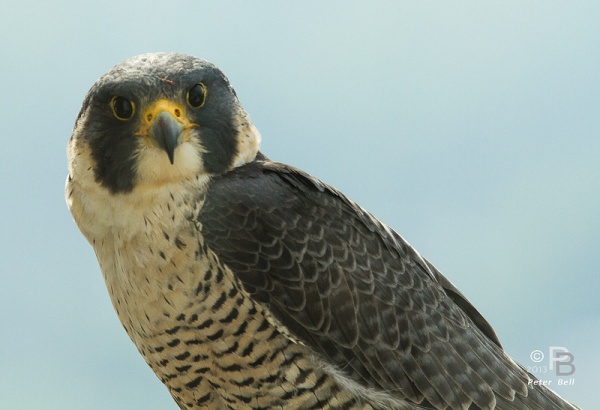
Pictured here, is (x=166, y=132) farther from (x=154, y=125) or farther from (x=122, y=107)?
(x=122, y=107)

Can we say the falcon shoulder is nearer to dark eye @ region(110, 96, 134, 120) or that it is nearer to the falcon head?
the falcon head

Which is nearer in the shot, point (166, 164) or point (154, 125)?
point (154, 125)

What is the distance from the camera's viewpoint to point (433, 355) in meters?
3.37

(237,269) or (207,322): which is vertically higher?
(237,269)

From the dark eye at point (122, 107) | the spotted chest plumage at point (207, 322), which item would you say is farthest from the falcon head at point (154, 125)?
the spotted chest plumage at point (207, 322)

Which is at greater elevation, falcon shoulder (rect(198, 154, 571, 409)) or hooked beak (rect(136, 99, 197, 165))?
hooked beak (rect(136, 99, 197, 165))

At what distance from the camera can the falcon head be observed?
3.10 meters

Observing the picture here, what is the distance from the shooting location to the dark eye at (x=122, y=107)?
10.2 feet

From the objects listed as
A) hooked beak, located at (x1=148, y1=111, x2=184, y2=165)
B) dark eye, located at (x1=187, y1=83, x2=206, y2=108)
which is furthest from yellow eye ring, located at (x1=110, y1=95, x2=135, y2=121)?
dark eye, located at (x1=187, y1=83, x2=206, y2=108)

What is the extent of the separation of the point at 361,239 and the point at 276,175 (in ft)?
1.58

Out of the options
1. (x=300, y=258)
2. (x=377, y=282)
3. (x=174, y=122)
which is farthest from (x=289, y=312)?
(x=174, y=122)

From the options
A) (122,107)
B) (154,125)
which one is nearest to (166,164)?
(154,125)

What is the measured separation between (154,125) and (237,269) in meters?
0.67

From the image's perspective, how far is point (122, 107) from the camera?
10.3 ft
